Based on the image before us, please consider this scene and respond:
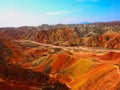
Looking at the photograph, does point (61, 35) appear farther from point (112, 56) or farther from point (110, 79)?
point (110, 79)

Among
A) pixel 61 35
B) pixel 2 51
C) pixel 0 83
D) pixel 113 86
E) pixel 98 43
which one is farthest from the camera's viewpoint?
Result: pixel 61 35

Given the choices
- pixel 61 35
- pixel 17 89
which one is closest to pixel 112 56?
pixel 17 89

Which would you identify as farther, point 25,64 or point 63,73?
point 25,64

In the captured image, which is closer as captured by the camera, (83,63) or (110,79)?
(110,79)

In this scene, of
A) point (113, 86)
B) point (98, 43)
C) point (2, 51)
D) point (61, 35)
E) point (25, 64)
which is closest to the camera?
point (113, 86)

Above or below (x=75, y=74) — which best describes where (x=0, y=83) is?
above

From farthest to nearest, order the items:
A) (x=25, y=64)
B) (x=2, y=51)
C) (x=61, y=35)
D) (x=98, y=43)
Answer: (x=61, y=35) → (x=98, y=43) → (x=2, y=51) → (x=25, y=64)

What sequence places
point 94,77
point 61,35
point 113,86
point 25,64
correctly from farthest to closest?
point 61,35 < point 25,64 < point 94,77 < point 113,86

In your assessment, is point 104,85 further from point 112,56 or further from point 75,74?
point 112,56

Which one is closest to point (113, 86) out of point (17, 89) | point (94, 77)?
point (94, 77)
